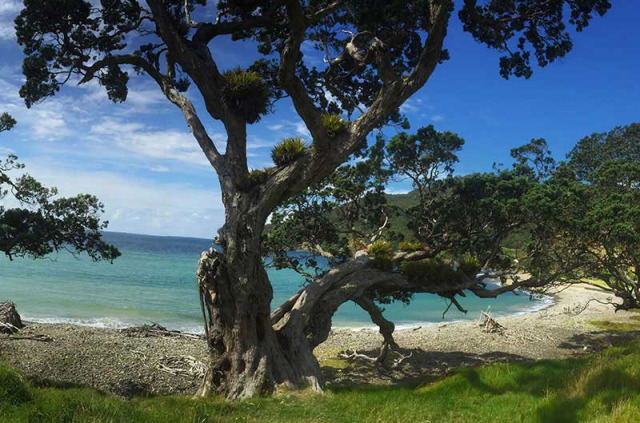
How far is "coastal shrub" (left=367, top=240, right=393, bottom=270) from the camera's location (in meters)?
14.0

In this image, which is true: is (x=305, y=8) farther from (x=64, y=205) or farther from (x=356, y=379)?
(x=356, y=379)

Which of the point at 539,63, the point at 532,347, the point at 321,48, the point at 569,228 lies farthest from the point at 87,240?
the point at 532,347

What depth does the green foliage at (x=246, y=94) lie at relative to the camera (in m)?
10.1

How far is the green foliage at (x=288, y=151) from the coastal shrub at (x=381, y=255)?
202 inches

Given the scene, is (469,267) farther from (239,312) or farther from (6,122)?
(6,122)

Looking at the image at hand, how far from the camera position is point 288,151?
1039cm

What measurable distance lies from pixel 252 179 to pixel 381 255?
18.4 ft

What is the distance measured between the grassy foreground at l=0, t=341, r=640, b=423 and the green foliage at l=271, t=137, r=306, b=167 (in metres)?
5.32

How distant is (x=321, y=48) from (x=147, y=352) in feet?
43.0

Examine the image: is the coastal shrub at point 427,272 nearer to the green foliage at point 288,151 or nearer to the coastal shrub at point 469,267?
the coastal shrub at point 469,267

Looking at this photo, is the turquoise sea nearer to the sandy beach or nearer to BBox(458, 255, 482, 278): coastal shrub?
the sandy beach

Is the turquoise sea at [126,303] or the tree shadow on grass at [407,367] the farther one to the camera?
the turquoise sea at [126,303]

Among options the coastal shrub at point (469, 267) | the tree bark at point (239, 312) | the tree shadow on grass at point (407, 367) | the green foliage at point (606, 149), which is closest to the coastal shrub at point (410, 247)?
the coastal shrub at point (469, 267)

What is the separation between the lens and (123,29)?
472 inches
